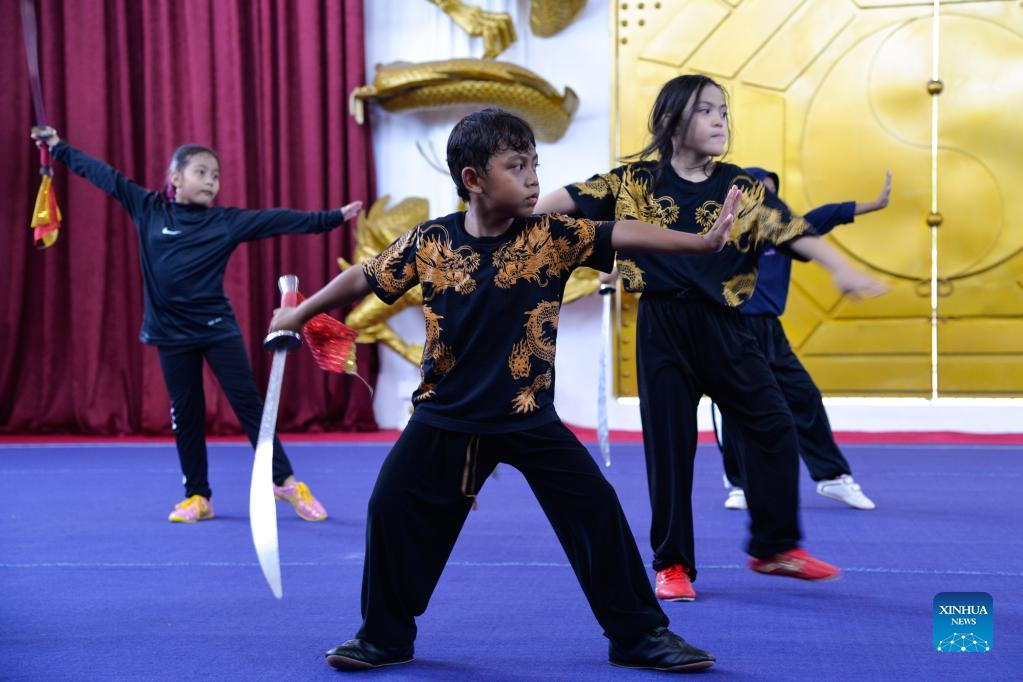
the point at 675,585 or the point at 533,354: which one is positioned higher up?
the point at 533,354

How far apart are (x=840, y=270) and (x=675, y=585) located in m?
0.90

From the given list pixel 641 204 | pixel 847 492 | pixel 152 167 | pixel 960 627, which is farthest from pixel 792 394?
pixel 152 167

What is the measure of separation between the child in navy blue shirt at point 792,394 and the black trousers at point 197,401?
73.7 inches

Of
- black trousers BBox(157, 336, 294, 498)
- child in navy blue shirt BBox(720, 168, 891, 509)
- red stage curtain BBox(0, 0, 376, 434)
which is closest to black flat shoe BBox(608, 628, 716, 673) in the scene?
child in navy blue shirt BBox(720, 168, 891, 509)

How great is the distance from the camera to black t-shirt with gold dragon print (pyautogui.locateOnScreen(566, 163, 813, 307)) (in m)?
2.64

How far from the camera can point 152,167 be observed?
23.5ft

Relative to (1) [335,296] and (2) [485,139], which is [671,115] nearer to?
(2) [485,139]

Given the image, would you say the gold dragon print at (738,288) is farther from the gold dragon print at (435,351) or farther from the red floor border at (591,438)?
the red floor border at (591,438)

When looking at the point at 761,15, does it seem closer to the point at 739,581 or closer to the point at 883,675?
the point at 739,581

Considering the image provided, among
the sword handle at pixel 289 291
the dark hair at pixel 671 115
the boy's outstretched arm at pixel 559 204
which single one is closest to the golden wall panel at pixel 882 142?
the dark hair at pixel 671 115

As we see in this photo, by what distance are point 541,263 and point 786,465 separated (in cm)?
102

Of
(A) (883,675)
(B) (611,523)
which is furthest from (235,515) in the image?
(A) (883,675)

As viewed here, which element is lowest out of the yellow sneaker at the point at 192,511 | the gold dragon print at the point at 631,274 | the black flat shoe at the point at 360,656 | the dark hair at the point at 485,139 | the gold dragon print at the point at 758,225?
the yellow sneaker at the point at 192,511

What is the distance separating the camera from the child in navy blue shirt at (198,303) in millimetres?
4105
